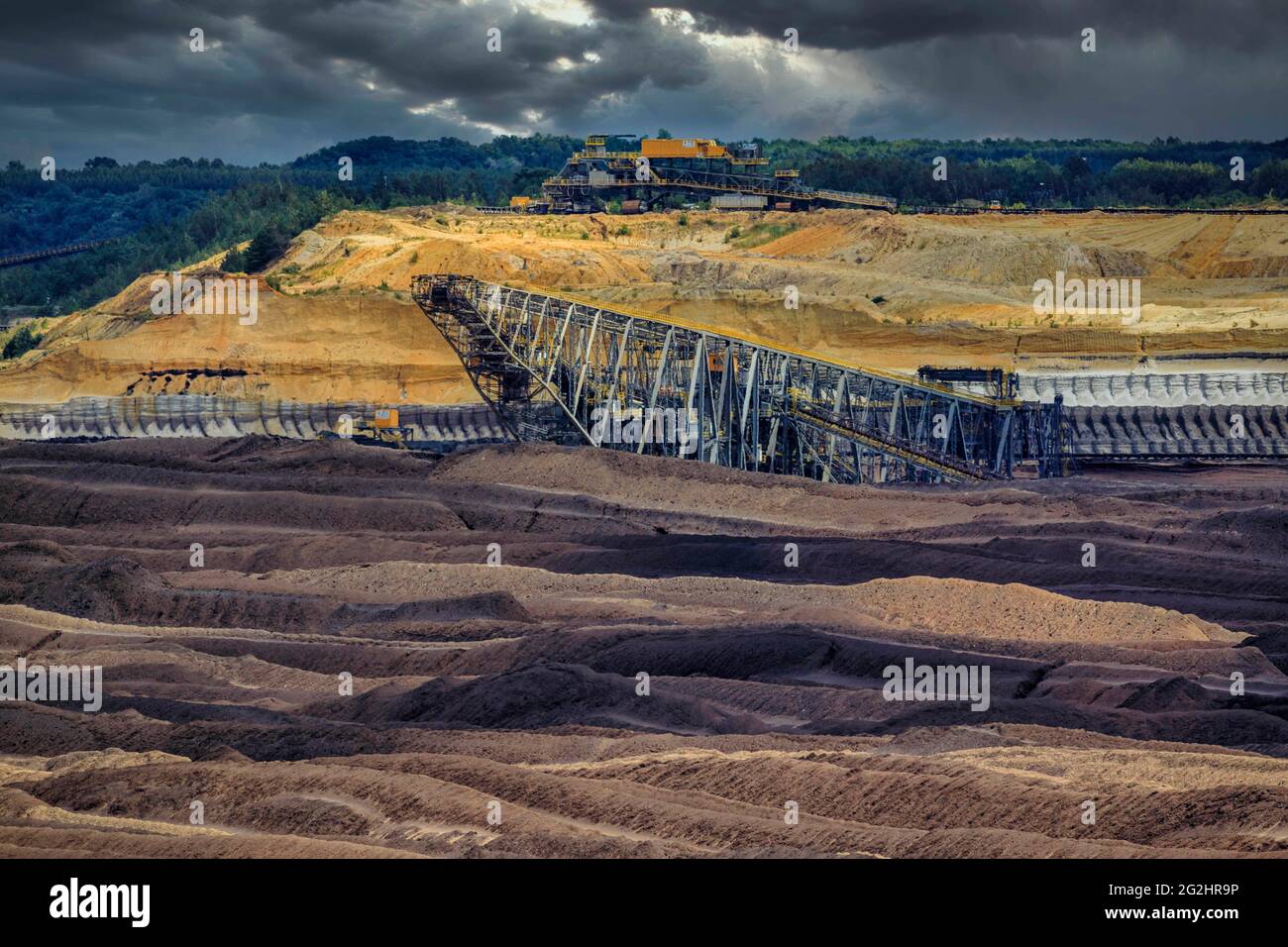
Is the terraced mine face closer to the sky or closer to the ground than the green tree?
closer to the ground

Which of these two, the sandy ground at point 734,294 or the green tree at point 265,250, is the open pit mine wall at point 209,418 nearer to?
the sandy ground at point 734,294

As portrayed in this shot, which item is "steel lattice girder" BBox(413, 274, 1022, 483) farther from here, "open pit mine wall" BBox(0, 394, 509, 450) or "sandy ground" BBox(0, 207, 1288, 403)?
"sandy ground" BBox(0, 207, 1288, 403)

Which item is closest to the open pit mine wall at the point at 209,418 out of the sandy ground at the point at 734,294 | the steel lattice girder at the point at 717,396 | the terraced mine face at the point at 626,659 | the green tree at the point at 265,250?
the sandy ground at the point at 734,294

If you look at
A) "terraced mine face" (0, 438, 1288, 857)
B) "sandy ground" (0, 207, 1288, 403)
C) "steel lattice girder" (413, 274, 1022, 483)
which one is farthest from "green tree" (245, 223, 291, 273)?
A: "terraced mine face" (0, 438, 1288, 857)

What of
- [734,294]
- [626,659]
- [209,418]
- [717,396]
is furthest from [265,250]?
[626,659]
